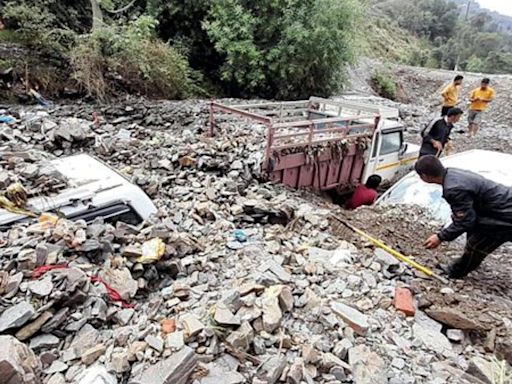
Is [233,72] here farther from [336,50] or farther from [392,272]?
Result: [392,272]

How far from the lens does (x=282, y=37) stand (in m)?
11.9

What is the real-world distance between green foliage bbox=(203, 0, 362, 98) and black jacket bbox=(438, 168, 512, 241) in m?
8.91

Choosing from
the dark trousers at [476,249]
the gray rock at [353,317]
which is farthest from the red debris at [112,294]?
the dark trousers at [476,249]

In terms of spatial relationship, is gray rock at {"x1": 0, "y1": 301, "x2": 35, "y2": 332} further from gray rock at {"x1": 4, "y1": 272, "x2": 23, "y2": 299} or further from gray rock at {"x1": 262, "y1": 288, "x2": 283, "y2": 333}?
gray rock at {"x1": 262, "y1": 288, "x2": 283, "y2": 333}

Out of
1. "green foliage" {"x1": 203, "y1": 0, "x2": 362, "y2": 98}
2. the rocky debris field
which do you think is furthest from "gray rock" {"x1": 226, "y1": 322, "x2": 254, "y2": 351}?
"green foliage" {"x1": 203, "y1": 0, "x2": 362, "y2": 98}

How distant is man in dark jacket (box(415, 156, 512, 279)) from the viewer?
3.56 metres

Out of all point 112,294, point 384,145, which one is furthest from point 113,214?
point 384,145

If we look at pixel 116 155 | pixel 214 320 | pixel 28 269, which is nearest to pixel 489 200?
pixel 214 320

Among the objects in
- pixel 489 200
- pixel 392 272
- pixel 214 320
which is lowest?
pixel 392 272

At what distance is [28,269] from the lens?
113 inches

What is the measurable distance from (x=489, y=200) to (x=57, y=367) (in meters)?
3.79

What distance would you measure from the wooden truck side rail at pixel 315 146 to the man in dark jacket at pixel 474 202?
2573 millimetres

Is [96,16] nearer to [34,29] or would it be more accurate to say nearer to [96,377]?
[34,29]

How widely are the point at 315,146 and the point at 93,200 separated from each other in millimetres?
3860
